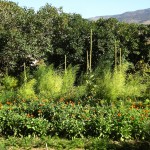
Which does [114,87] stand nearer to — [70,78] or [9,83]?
[70,78]

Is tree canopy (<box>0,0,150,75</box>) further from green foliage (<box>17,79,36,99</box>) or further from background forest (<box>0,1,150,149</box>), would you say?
green foliage (<box>17,79,36,99</box>)

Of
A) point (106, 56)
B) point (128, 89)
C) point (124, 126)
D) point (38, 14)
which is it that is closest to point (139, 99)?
point (128, 89)

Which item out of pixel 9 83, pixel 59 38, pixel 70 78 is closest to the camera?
pixel 70 78

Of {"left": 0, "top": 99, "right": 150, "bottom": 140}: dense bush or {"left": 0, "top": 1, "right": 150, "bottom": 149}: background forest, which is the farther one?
{"left": 0, "top": 1, "right": 150, "bottom": 149}: background forest

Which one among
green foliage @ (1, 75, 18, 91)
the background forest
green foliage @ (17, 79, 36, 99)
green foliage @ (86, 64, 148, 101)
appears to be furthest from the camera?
green foliage @ (1, 75, 18, 91)

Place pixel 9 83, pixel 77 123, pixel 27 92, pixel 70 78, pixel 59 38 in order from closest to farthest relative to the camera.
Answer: pixel 77 123
pixel 27 92
pixel 70 78
pixel 9 83
pixel 59 38

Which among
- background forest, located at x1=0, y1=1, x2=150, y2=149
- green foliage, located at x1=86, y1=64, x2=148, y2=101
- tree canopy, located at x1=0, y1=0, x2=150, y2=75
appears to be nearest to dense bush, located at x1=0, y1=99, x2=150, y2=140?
background forest, located at x1=0, y1=1, x2=150, y2=149

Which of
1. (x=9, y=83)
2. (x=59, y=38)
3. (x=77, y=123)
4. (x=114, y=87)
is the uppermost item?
(x=59, y=38)

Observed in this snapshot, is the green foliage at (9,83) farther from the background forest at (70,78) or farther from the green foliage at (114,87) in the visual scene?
the green foliage at (114,87)

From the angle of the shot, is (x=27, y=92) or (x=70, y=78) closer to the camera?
(x=27, y=92)

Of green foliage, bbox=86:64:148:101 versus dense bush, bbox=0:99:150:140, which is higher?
green foliage, bbox=86:64:148:101

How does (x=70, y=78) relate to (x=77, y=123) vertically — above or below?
above

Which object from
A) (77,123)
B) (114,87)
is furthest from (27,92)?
(77,123)

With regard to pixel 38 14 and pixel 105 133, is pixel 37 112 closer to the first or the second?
pixel 105 133
